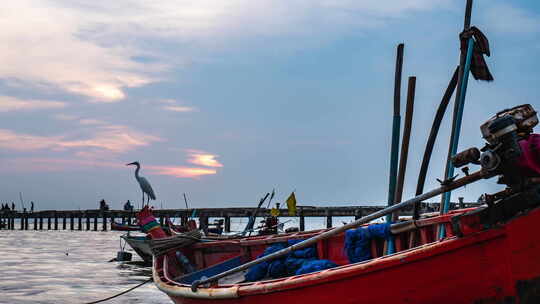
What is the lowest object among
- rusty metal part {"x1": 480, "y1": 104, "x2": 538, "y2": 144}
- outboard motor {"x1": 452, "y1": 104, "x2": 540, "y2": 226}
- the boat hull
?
the boat hull

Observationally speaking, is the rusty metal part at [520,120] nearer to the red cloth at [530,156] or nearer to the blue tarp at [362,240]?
the red cloth at [530,156]

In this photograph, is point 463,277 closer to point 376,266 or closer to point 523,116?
point 376,266

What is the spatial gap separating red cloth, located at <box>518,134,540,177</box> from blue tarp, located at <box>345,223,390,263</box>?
10.3ft

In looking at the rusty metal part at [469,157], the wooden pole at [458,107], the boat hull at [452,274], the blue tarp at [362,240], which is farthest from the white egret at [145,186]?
the rusty metal part at [469,157]

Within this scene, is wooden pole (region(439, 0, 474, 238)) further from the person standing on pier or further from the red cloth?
the person standing on pier

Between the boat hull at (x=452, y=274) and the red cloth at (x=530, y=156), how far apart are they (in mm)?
396

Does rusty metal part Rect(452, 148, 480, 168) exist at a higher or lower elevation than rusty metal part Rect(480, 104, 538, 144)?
lower

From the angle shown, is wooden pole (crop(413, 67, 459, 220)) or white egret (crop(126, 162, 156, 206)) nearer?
wooden pole (crop(413, 67, 459, 220))

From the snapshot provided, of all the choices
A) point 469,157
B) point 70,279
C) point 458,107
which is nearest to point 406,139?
point 458,107

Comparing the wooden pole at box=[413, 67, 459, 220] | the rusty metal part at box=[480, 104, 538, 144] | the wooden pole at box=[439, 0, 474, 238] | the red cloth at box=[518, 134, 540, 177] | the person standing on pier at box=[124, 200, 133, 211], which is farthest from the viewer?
the person standing on pier at box=[124, 200, 133, 211]

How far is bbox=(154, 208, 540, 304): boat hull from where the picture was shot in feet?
18.8

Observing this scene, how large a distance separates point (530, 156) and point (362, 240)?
3544 millimetres

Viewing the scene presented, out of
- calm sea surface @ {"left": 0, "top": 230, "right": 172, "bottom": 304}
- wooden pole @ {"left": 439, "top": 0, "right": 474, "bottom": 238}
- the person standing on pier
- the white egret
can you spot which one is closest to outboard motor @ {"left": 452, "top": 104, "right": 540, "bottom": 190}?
wooden pole @ {"left": 439, "top": 0, "right": 474, "bottom": 238}

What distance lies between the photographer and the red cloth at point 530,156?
5695 millimetres
